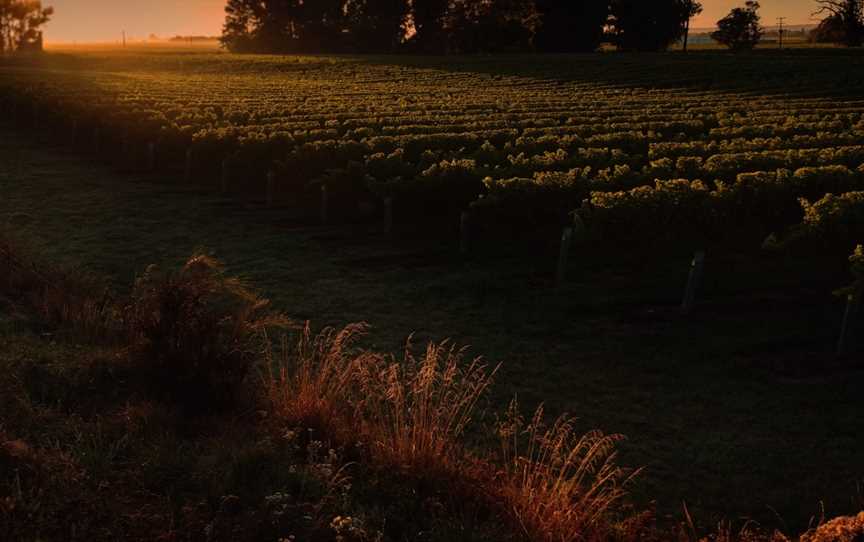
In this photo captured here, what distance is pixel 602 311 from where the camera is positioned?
12.3m

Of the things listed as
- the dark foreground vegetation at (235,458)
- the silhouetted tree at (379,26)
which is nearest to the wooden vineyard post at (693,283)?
the dark foreground vegetation at (235,458)

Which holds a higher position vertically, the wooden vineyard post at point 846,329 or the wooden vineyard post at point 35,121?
the wooden vineyard post at point 35,121

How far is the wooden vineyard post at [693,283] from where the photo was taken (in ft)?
39.0

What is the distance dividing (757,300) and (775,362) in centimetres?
263

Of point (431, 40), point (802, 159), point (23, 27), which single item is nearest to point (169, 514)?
point (802, 159)

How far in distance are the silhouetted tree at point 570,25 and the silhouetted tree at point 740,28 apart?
18.5m

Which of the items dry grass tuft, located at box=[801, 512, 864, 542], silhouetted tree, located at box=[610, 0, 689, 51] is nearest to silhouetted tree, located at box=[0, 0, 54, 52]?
silhouetted tree, located at box=[610, 0, 689, 51]

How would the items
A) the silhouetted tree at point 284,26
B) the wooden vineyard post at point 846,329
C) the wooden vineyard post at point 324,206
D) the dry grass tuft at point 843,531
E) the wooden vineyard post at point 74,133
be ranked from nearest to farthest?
the dry grass tuft at point 843,531, the wooden vineyard post at point 846,329, the wooden vineyard post at point 324,206, the wooden vineyard post at point 74,133, the silhouetted tree at point 284,26

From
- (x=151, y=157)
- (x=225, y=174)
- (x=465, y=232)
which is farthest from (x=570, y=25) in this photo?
(x=465, y=232)

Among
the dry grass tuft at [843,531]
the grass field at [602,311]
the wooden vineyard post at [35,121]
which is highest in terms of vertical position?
the wooden vineyard post at [35,121]

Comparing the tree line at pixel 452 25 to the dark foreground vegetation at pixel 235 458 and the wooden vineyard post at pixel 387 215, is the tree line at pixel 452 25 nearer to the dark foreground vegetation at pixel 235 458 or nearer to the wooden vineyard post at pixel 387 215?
the wooden vineyard post at pixel 387 215

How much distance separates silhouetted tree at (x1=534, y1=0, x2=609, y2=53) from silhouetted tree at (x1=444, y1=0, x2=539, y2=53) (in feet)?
4.01

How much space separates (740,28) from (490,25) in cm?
2925

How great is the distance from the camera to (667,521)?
682 cm
